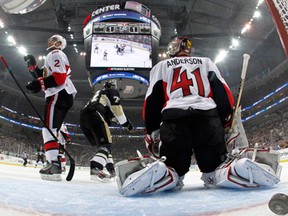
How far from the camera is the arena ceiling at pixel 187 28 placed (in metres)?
15.5

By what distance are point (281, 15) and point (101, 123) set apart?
241 cm

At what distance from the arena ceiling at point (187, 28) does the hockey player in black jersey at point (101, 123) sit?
8.30 m

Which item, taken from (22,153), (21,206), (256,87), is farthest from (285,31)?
(256,87)

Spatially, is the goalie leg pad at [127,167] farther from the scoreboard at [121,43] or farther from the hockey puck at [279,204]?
the scoreboard at [121,43]

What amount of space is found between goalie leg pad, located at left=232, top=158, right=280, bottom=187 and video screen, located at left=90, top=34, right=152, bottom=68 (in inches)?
355

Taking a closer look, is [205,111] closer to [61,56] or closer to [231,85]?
[61,56]

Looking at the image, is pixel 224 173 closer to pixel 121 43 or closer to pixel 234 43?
pixel 121 43

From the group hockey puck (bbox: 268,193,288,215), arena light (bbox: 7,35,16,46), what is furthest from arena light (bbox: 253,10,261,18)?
hockey puck (bbox: 268,193,288,215)

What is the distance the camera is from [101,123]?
3.28 m

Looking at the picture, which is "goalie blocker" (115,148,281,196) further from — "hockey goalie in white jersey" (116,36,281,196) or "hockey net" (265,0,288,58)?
"hockey net" (265,0,288,58)

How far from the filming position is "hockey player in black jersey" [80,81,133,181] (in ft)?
9.94

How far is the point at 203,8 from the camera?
54.1 ft

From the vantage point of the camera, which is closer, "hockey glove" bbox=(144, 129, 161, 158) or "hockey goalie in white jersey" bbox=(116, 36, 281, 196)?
"hockey goalie in white jersey" bbox=(116, 36, 281, 196)

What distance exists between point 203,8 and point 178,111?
16.0 metres
